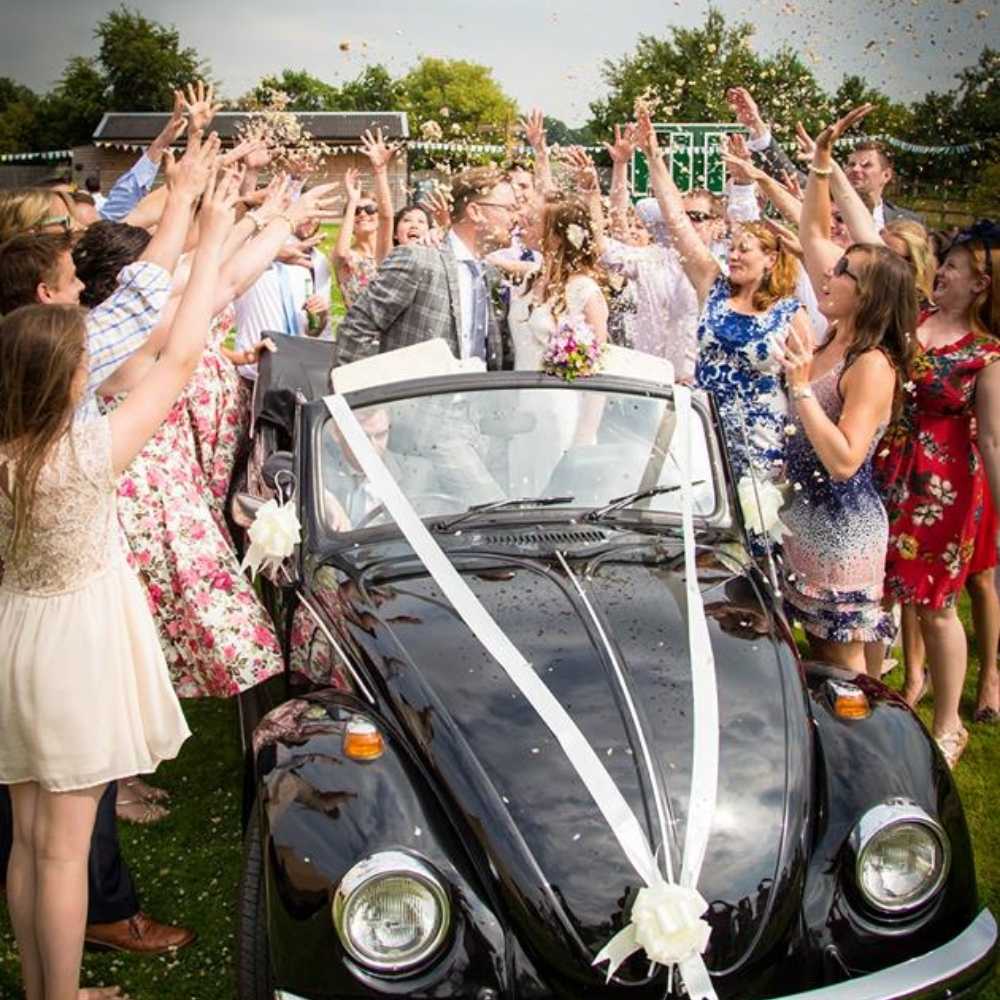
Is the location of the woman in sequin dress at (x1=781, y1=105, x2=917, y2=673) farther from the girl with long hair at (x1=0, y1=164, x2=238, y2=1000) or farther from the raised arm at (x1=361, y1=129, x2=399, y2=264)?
the raised arm at (x1=361, y1=129, x2=399, y2=264)

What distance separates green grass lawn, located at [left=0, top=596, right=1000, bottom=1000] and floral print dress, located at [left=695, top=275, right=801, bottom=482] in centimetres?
176

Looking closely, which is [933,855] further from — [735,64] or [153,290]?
[735,64]

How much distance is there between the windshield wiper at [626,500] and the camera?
154 inches

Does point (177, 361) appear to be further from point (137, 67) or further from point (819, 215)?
point (137, 67)

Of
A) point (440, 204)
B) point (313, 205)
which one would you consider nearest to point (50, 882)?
point (313, 205)

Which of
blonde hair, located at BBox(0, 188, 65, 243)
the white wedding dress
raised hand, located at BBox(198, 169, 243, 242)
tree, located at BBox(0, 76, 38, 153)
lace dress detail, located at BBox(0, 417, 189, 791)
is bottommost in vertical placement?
lace dress detail, located at BBox(0, 417, 189, 791)

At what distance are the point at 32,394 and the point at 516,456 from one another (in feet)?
5.54

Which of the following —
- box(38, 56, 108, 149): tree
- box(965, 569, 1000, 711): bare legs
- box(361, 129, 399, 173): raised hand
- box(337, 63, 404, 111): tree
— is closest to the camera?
box(965, 569, 1000, 711): bare legs

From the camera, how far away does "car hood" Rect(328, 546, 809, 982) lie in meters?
2.71

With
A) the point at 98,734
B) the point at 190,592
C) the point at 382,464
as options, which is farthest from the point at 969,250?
the point at 98,734

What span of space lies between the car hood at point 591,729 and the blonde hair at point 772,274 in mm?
2367

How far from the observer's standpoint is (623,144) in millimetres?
7199

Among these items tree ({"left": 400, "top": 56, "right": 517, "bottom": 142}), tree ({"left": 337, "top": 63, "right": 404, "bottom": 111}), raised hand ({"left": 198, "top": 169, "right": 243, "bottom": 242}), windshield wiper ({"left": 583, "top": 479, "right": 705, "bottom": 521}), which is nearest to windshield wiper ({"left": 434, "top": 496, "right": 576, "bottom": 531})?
windshield wiper ({"left": 583, "top": 479, "right": 705, "bottom": 521})

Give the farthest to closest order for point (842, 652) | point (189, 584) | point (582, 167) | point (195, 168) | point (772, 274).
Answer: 1. point (582, 167)
2. point (772, 274)
3. point (842, 652)
4. point (189, 584)
5. point (195, 168)
